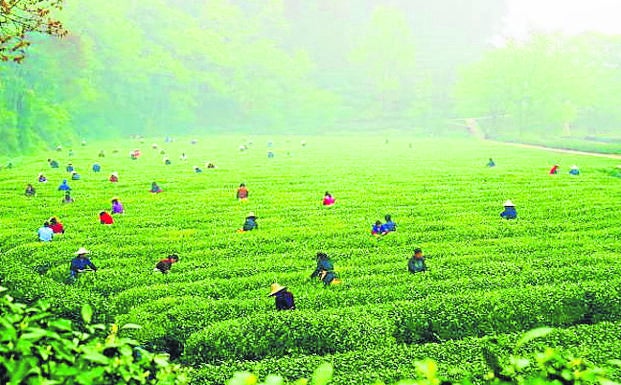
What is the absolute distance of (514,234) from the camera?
21.0 meters

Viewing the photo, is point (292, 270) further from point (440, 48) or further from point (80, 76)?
point (440, 48)

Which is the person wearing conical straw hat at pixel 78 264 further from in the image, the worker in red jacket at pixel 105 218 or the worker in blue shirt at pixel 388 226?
the worker in blue shirt at pixel 388 226

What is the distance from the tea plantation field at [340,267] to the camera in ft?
40.3

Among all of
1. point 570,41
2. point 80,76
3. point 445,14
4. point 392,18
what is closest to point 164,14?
point 80,76

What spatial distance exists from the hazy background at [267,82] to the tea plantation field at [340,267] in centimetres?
3517

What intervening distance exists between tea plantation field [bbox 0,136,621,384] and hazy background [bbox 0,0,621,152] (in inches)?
1384

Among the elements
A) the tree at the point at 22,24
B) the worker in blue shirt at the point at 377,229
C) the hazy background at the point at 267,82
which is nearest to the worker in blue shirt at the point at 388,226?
the worker in blue shirt at the point at 377,229

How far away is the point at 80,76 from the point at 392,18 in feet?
198

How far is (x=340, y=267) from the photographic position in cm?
1753

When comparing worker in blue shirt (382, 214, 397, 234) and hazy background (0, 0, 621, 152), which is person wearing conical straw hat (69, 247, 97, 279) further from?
hazy background (0, 0, 621, 152)

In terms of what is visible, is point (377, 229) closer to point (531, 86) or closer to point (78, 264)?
point (78, 264)

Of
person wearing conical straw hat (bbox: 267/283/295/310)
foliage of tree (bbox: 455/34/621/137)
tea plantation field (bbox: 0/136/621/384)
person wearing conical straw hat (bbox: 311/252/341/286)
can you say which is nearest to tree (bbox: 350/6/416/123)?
foliage of tree (bbox: 455/34/621/137)

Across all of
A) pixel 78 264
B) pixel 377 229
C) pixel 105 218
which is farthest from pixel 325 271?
pixel 105 218

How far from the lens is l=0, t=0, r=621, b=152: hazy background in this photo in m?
70.3
